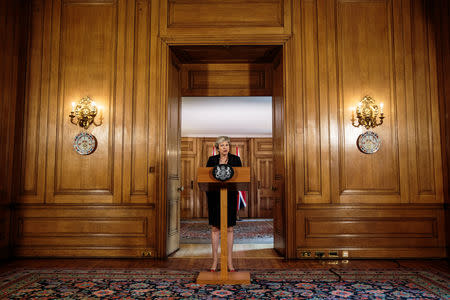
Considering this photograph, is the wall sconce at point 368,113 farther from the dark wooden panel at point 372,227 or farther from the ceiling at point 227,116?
the ceiling at point 227,116

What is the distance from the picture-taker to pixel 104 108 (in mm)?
4742

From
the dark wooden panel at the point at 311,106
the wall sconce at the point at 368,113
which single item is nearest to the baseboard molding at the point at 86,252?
the dark wooden panel at the point at 311,106

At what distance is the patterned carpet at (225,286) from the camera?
2973 millimetres

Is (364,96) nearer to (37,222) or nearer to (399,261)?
(399,261)

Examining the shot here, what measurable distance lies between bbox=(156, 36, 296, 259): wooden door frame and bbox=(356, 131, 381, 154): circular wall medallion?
2.92 feet

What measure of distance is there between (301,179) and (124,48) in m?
3.00

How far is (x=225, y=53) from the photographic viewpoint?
523 cm

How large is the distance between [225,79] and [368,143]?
2503 mm

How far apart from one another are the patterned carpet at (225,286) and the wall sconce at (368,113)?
186 cm

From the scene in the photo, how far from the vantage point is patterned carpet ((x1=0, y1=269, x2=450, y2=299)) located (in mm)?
2973

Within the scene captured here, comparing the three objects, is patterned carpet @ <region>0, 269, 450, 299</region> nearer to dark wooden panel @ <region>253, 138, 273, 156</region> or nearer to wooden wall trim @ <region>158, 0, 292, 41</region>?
wooden wall trim @ <region>158, 0, 292, 41</region>

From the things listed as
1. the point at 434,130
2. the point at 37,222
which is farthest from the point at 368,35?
the point at 37,222

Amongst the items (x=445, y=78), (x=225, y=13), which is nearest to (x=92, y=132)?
(x=225, y=13)

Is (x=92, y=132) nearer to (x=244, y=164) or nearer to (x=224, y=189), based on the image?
(x=224, y=189)
